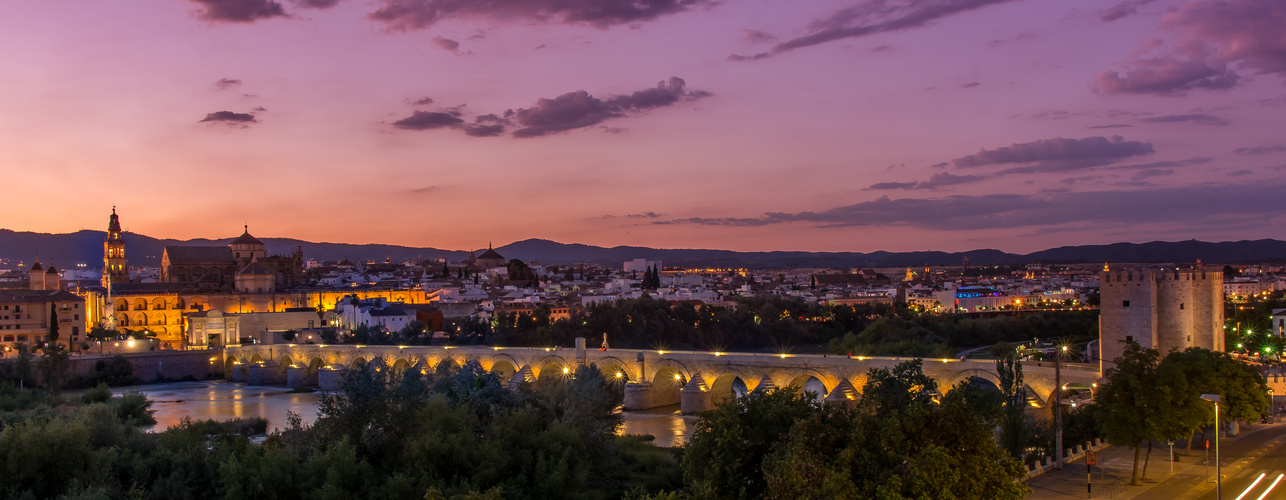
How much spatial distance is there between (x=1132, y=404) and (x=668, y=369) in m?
16.4

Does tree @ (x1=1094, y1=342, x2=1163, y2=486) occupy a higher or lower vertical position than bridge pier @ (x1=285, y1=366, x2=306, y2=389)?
higher

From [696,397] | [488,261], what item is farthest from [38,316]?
[488,261]

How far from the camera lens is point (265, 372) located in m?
41.3

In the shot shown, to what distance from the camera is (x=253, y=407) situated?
1280 inches

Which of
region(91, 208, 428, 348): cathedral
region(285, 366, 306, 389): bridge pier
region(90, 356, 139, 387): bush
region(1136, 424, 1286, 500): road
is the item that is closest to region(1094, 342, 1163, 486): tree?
region(1136, 424, 1286, 500): road

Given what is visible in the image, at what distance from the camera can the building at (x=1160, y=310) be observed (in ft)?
58.8

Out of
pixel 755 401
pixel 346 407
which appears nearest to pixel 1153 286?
pixel 755 401

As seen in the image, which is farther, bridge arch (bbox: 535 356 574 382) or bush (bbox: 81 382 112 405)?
bush (bbox: 81 382 112 405)

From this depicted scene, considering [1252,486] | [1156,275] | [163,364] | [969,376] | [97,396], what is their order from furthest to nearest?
[163,364] < [97,396] < [969,376] < [1156,275] < [1252,486]

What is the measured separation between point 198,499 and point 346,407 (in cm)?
298

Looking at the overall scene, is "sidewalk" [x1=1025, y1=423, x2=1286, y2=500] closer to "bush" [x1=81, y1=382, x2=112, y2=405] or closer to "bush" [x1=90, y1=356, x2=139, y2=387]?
"bush" [x1=81, y1=382, x2=112, y2=405]

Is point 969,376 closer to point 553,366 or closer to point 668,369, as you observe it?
point 668,369

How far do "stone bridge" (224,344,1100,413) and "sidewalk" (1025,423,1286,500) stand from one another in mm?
2647

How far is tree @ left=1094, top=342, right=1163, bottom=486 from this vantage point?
13.4m
